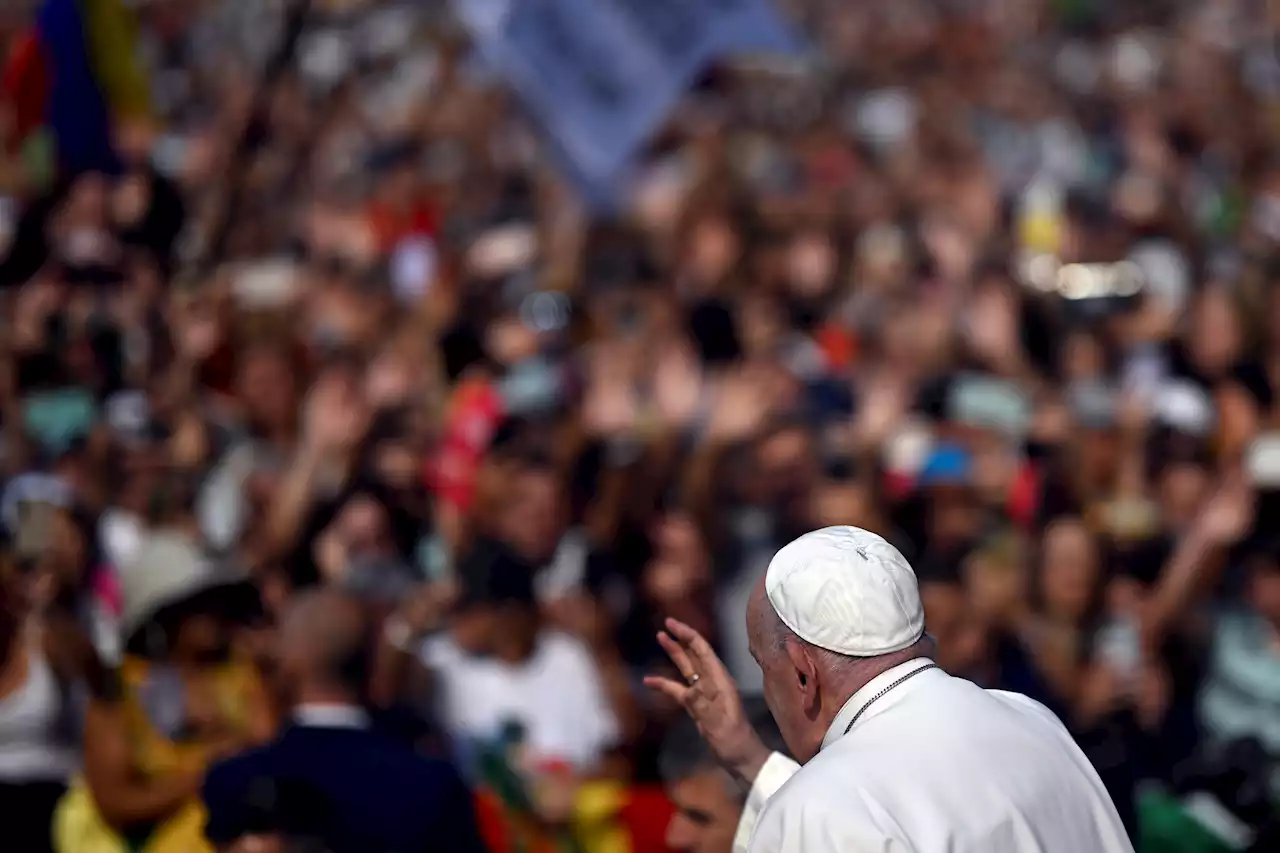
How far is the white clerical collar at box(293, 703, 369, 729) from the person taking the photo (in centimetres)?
457

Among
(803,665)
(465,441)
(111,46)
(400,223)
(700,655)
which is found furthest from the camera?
(400,223)

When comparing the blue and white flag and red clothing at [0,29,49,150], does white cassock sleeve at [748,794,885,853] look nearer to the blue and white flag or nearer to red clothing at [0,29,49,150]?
the blue and white flag

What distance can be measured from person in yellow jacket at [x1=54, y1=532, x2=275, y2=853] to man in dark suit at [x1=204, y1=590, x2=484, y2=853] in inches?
14.1

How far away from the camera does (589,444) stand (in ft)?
24.5

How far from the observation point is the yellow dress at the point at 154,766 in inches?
183

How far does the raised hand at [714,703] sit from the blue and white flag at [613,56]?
534 centimetres

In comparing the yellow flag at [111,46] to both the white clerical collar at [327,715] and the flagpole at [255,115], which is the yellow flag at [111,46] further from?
Result: the white clerical collar at [327,715]

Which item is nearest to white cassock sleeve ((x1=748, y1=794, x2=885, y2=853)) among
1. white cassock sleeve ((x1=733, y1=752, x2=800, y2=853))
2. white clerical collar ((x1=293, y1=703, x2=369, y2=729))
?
white cassock sleeve ((x1=733, y1=752, x2=800, y2=853))

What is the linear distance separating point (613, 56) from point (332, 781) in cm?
493

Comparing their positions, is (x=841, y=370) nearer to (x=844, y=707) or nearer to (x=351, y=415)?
(x=351, y=415)

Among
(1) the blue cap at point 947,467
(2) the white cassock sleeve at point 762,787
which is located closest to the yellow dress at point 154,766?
(2) the white cassock sleeve at point 762,787

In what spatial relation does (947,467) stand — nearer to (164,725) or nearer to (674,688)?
(164,725)

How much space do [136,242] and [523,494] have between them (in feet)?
12.1

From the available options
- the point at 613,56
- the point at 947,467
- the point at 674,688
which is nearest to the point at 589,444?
the point at 947,467
